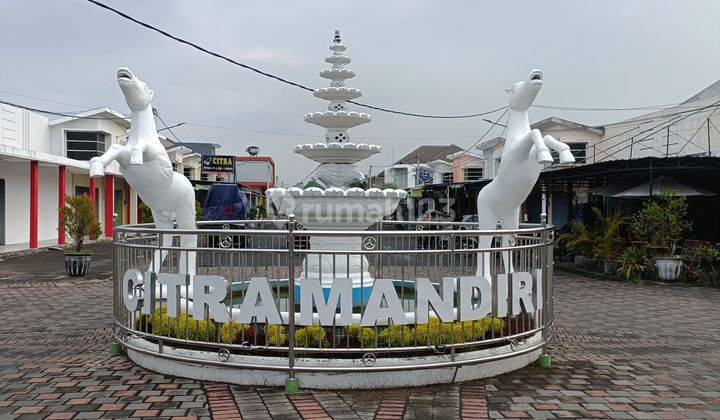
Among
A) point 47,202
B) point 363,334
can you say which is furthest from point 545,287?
point 47,202

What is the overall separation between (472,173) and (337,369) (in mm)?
31650

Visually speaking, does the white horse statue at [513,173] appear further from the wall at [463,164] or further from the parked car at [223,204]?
the wall at [463,164]

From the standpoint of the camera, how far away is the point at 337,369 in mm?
5211

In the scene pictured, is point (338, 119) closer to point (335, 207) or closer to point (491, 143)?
point (335, 207)

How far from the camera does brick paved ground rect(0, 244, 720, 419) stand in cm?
485

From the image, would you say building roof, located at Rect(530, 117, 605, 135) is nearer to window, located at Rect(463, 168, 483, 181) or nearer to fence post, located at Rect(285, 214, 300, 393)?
window, located at Rect(463, 168, 483, 181)

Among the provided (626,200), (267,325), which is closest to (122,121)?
(626,200)

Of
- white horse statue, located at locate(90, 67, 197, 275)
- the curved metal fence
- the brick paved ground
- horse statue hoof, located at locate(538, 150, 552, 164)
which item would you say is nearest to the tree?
the brick paved ground

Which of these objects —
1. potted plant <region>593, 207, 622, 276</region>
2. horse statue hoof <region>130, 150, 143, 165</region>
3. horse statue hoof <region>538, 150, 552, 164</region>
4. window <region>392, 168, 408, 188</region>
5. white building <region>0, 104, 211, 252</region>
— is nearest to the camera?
horse statue hoof <region>538, 150, 552, 164</region>

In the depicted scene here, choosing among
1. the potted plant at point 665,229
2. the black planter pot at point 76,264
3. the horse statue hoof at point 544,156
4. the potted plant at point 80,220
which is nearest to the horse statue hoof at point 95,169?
the horse statue hoof at point 544,156

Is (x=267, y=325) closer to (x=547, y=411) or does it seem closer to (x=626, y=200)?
(x=547, y=411)

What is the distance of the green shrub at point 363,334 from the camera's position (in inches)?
215

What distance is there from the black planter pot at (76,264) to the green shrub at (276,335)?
1047 cm

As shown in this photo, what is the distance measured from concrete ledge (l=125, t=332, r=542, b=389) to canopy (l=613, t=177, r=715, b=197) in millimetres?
11087
